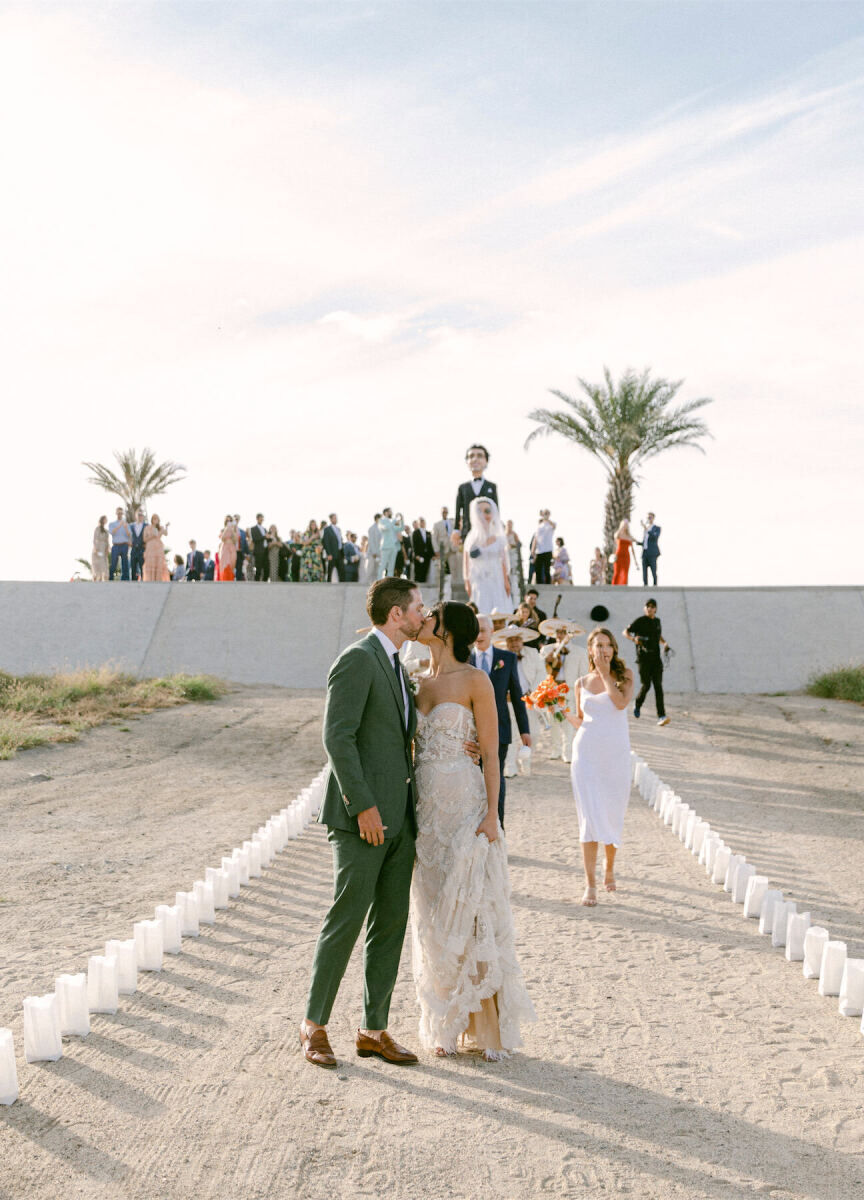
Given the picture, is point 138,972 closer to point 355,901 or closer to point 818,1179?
point 355,901

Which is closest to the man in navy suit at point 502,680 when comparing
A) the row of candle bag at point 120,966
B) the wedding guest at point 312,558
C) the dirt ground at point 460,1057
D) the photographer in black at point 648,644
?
the dirt ground at point 460,1057

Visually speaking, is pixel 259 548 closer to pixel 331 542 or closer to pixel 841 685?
pixel 331 542

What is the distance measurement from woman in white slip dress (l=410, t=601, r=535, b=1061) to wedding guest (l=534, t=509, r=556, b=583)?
25479 millimetres

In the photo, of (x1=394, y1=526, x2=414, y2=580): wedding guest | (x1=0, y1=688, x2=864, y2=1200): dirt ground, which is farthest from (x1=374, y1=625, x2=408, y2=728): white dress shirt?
(x1=394, y1=526, x2=414, y2=580): wedding guest

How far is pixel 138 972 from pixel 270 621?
22.9m

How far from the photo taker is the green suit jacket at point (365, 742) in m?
5.07

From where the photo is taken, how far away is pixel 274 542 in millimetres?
32531

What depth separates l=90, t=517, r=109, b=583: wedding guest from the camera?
1314 inches

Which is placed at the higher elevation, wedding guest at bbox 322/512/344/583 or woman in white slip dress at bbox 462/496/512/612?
wedding guest at bbox 322/512/344/583

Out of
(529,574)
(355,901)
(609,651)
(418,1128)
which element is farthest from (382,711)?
(529,574)

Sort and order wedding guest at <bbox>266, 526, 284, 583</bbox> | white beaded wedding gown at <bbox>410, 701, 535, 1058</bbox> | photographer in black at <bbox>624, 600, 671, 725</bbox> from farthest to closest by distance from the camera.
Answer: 1. wedding guest at <bbox>266, 526, 284, 583</bbox>
2. photographer in black at <bbox>624, 600, 671, 725</bbox>
3. white beaded wedding gown at <bbox>410, 701, 535, 1058</bbox>

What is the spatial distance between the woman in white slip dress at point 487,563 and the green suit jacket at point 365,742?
36.0 feet

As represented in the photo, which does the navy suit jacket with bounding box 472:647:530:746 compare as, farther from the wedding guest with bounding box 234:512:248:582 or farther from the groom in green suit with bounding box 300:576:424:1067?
the wedding guest with bounding box 234:512:248:582

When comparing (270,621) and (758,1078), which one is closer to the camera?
(758,1078)
